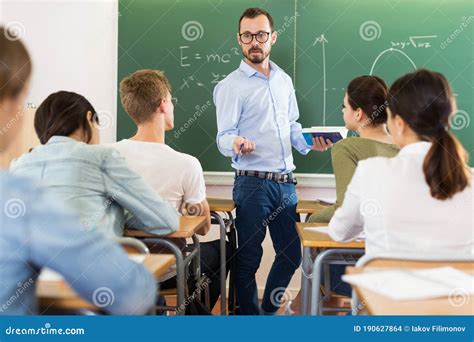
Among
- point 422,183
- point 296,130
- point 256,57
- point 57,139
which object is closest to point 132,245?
point 57,139

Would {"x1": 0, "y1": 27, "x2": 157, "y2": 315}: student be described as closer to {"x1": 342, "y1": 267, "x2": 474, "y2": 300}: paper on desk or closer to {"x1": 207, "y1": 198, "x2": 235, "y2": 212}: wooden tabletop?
{"x1": 342, "y1": 267, "x2": 474, "y2": 300}: paper on desk

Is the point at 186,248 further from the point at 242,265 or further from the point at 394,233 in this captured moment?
the point at 394,233

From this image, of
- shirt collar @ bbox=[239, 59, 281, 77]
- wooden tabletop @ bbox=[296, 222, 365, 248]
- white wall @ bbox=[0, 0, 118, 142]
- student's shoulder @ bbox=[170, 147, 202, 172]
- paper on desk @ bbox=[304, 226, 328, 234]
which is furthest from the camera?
shirt collar @ bbox=[239, 59, 281, 77]

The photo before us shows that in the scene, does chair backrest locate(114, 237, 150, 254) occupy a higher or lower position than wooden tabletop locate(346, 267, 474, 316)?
higher

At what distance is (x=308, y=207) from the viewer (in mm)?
2303

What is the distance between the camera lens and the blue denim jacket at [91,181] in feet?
4.91

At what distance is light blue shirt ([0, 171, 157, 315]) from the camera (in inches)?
57.2

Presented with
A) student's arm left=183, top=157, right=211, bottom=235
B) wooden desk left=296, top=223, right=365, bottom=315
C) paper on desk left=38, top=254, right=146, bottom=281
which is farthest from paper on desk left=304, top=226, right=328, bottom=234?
paper on desk left=38, top=254, right=146, bottom=281

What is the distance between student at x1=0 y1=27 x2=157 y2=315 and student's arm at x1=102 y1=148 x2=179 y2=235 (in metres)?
0.14

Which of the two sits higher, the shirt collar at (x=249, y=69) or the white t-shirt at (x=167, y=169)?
the shirt collar at (x=249, y=69)

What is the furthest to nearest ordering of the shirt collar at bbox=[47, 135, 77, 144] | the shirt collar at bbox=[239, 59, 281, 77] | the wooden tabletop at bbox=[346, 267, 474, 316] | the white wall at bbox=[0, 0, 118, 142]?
the shirt collar at bbox=[239, 59, 281, 77] → the white wall at bbox=[0, 0, 118, 142] → the shirt collar at bbox=[47, 135, 77, 144] → the wooden tabletop at bbox=[346, 267, 474, 316]

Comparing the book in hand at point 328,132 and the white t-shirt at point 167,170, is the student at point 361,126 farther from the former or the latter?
the white t-shirt at point 167,170

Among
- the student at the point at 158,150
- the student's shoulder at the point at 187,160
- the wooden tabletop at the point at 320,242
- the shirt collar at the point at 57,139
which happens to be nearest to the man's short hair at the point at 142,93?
the student at the point at 158,150

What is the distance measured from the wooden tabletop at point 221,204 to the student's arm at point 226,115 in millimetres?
218
